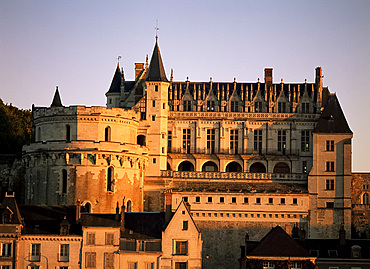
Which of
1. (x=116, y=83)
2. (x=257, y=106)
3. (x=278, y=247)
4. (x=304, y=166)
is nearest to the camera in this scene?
(x=278, y=247)

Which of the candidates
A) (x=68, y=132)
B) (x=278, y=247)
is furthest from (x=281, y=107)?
(x=278, y=247)

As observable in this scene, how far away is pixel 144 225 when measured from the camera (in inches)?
3068

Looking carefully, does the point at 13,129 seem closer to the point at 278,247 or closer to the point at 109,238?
the point at 109,238

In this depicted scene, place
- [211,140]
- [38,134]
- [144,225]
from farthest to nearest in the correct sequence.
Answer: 1. [211,140]
2. [38,134]
3. [144,225]

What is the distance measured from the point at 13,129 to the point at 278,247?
4836 centimetres

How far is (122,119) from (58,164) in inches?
307

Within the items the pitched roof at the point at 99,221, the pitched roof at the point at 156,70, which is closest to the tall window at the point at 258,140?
the pitched roof at the point at 156,70

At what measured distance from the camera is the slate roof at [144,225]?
7694cm

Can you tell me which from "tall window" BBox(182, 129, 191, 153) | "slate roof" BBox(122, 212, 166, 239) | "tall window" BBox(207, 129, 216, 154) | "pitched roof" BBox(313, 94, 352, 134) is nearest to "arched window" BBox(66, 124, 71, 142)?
"tall window" BBox(182, 129, 191, 153)

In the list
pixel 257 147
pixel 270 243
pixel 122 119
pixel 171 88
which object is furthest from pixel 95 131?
pixel 270 243

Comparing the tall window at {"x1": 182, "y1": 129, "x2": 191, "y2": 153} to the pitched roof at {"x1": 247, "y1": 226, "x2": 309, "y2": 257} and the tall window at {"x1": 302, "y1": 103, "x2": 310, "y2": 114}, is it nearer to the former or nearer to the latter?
the tall window at {"x1": 302, "y1": 103, "x2": 310, "y2": 114}

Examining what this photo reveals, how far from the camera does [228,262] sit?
90938 mm

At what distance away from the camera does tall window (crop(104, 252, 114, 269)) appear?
76.6 m

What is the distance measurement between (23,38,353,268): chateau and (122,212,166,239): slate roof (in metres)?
7.31
